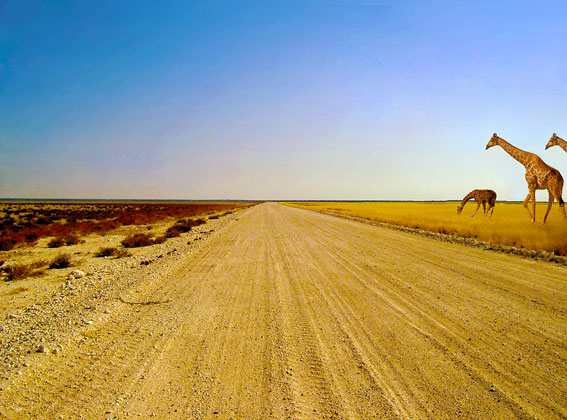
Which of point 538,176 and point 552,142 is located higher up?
point 552,142

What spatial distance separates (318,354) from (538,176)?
52.1 feet

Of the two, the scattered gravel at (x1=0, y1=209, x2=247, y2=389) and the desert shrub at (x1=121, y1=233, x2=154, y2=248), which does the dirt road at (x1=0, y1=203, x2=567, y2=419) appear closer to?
the scattered gravel at (x1=0, y1=209, x2=247, y2=389)

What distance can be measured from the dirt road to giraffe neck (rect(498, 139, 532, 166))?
34.8 feet

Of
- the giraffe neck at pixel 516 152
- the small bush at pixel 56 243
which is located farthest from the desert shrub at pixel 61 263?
the giraffe neck at pixel 516 152

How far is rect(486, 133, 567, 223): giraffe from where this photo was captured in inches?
509

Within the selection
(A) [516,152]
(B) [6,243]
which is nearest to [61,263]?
(B) [6,243]

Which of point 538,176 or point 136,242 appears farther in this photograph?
point 136,242

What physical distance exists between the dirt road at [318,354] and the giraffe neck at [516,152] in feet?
34.8

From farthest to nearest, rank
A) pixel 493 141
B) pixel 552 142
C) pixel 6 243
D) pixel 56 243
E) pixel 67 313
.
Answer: pixel 493 141 < pixel 56 243 < pixel 6 243 < pixel 552 142 < pixel 67 313

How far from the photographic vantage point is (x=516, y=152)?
15562 millimetres

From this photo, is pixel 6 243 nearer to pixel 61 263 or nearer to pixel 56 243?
pixel 56 243

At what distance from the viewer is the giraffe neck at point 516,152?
14883 mm

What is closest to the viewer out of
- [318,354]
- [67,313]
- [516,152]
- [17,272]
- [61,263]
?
[318,354]

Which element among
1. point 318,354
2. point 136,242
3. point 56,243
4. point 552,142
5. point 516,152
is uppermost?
point 552,142
